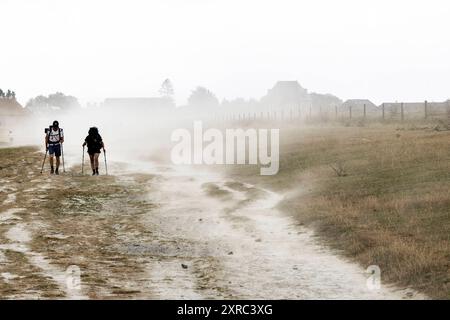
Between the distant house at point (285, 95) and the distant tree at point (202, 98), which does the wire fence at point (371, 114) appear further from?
the distant tree at point (202, 98)

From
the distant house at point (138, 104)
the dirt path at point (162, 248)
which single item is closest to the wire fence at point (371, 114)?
the dirt path at point (162, 248)

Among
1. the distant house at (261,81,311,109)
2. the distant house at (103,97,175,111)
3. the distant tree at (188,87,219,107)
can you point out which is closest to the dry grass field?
the distant house at (261,81,311,109)

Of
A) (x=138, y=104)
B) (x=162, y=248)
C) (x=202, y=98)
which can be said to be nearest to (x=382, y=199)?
(x=162, y=248)

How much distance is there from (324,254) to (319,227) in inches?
97.5

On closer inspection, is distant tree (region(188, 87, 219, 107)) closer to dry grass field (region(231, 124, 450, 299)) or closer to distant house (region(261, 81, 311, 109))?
distant house (region(261, 81, 311, 109))

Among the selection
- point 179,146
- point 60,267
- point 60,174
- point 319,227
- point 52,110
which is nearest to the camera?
point 60,267

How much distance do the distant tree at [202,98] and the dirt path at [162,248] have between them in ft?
495

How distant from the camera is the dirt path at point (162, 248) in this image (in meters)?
10.7

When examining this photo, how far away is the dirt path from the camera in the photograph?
35.2ft

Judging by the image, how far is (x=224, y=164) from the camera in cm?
3575

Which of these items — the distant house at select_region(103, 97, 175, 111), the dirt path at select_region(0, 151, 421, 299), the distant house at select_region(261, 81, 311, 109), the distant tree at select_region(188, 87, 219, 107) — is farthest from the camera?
the distant tree at select_region(188, 87, 219, 107)

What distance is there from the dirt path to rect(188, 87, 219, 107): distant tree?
5935 inches
